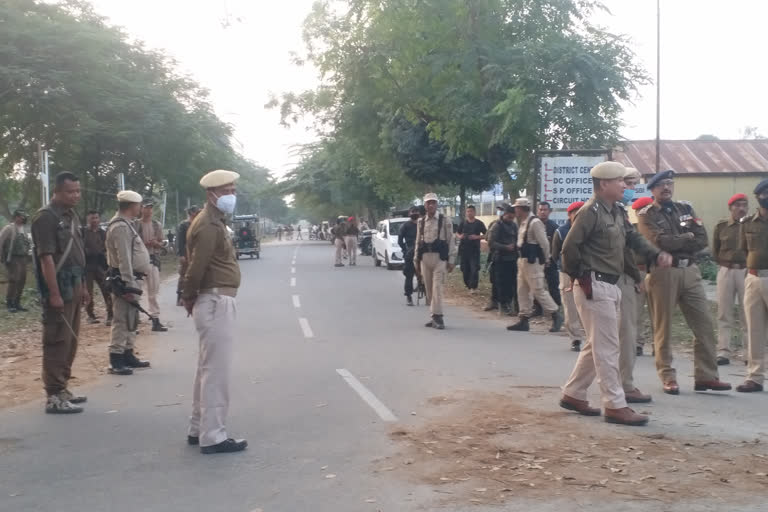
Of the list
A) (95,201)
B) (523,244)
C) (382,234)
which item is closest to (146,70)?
(95,201)

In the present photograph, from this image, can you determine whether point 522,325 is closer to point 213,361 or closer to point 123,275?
point 123,275

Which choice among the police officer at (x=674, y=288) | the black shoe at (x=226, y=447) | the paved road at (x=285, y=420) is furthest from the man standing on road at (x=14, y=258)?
the police officer at (x=674, y=288)

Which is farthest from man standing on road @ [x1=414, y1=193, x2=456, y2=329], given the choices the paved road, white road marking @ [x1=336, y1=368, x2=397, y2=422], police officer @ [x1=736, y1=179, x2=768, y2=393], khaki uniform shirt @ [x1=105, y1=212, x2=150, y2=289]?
police officer @ [x1=736, y1=179, x2=768, y2=393]

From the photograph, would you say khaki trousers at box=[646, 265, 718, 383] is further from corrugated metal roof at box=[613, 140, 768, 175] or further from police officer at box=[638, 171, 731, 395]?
corrugated metal roof at box=[613, 140, 768, 175]

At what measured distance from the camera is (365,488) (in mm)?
5316

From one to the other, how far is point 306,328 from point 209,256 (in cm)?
741

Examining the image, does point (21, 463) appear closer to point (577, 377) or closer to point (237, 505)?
point (237, 505)

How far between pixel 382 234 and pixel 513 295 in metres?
15.1

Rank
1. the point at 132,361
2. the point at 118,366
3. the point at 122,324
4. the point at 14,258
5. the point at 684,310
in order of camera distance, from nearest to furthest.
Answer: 1. the point at 684,310
2. the point at 122,324
3. the point at 118,366
4. the point at 132,361
5. the point at 14,258

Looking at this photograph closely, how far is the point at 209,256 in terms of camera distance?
6.12 meters

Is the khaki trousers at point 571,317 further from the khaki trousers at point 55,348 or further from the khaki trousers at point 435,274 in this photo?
the khaki trousers at point 55,348

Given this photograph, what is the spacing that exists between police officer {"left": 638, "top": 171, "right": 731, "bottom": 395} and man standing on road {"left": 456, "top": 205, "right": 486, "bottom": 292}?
8760 mm

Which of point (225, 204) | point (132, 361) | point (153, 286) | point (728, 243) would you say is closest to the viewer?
point (225, 204)

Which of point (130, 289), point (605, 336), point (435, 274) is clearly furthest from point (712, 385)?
point (130, 289)
